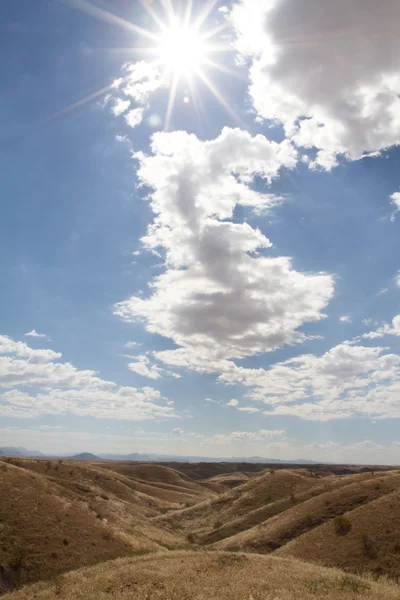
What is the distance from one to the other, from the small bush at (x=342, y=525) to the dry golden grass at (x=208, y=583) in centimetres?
781

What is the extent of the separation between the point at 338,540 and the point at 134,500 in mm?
47924

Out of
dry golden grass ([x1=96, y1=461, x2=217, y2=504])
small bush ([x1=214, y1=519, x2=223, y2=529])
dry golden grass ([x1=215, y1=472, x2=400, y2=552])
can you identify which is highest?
dry golden grass ([x1=215, y1=472, x2=400, y2=552])

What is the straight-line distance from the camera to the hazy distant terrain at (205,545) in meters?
23.7

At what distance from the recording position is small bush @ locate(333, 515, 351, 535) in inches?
1404

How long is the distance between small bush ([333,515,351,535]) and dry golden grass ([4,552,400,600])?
307 inches

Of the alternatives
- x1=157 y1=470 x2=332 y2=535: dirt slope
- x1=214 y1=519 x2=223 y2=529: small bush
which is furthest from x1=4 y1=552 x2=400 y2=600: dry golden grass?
x1=157 y1=470 x2=332 y2=535: dirt slope

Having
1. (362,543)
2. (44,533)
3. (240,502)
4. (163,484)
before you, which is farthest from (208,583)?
(163,484)

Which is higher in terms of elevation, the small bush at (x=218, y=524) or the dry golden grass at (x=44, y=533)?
the dry golden grass at (x=44, y=533)

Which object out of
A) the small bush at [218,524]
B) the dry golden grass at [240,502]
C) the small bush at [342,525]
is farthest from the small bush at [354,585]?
the small bush at [218,524]

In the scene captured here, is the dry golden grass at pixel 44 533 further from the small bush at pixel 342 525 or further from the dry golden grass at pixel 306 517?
the small bush at pixel 342 525

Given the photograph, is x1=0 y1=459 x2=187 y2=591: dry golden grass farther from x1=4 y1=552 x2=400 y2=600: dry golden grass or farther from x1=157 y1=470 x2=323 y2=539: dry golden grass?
x1=157 y1=470 x2=323 y2=539: dry golden grass

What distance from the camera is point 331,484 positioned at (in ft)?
186

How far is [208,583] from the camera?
24203 mm

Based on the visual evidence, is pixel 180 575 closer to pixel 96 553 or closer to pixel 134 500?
pixel 96 553
